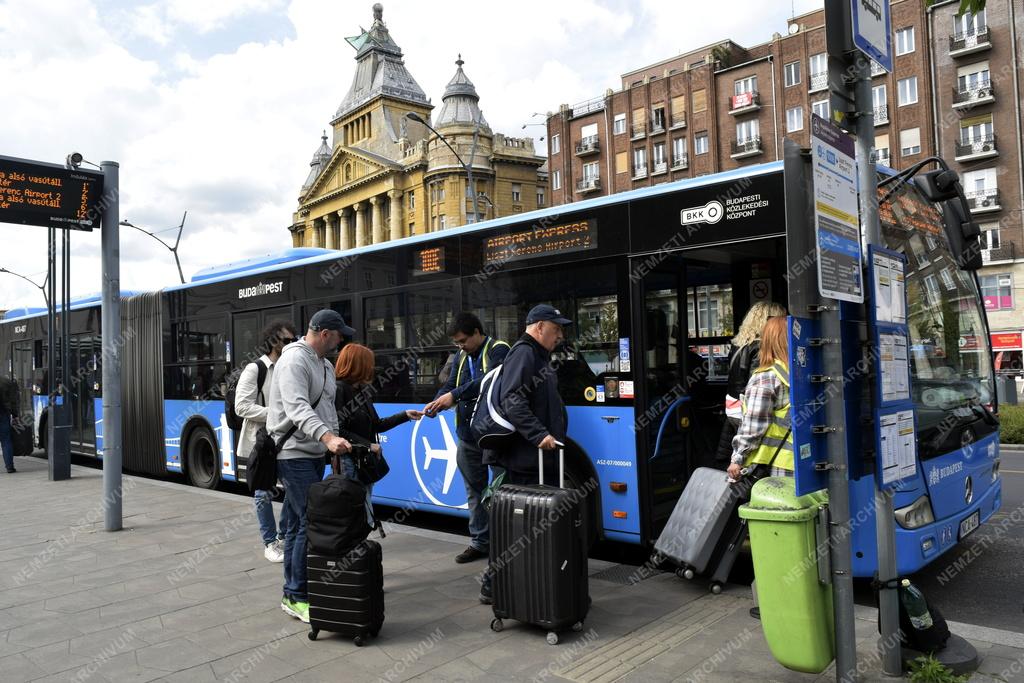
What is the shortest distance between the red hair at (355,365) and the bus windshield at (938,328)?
149 inches

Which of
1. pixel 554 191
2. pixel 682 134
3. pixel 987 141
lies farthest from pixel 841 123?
pixel 554 191

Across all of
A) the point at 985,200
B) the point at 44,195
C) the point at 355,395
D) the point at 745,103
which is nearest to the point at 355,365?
the point at 355,395

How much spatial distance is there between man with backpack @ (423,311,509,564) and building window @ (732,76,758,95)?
1897 inches

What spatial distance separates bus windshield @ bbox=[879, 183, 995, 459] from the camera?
17.0 ft

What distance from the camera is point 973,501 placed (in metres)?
5.41

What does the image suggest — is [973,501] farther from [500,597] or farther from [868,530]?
[500,597]

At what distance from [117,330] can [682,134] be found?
49221mm

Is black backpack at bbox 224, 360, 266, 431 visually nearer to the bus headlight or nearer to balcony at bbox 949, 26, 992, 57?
the bus headlight

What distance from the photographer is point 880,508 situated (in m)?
3.78

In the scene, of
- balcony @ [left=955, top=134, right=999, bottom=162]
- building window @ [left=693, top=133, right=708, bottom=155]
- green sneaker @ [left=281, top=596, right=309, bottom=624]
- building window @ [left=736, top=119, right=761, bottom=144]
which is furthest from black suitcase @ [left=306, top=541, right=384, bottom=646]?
building window @ [left=693, top=133, right=708, bottom=155]

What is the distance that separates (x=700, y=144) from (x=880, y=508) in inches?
2017

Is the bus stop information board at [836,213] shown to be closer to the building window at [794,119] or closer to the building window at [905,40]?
the building window at [905,40]

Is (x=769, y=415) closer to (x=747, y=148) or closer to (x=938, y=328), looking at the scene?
(x=938, y=328)

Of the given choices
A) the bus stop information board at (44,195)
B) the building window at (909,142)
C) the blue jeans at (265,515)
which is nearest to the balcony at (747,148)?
the building window at (909,142)
